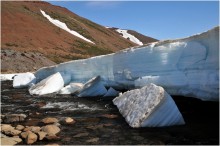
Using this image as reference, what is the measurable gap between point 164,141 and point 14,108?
5927 millimetres

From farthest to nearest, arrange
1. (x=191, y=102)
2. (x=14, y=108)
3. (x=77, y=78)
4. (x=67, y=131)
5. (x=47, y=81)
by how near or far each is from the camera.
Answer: (x=77, y=78), (x=47, y=81), (x=14, y=108), (x=191, y=102), (x=67, y=131)

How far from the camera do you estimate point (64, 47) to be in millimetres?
47781

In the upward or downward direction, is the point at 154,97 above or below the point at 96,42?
Answer: below

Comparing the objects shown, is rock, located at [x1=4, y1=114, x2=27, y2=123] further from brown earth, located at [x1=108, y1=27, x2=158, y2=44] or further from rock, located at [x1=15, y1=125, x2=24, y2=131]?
brown earth, located at [x1=108, y1=27, x2=158, y2=44]

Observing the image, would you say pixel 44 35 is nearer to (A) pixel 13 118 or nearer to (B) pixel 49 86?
(B) pixel 49 86

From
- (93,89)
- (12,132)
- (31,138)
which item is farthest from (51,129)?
(93,89)

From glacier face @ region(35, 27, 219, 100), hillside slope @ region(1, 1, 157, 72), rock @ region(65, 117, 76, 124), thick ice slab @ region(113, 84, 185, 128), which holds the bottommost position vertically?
rock @ region(65, 117, 76, 124)

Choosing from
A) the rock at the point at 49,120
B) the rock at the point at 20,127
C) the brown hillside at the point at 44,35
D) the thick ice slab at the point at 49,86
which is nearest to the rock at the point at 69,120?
the rock at the point at 49,120

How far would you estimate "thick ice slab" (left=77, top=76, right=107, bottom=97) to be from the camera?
1348 cm

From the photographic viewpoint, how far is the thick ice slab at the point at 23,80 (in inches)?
743

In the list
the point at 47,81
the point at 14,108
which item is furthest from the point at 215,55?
the point at 47,81

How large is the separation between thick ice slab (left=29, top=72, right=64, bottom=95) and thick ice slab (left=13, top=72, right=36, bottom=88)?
3371 mm

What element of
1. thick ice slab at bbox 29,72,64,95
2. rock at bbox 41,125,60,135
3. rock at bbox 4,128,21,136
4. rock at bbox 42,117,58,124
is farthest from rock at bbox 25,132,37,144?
thick ice slab at bbox 29,72,64,95

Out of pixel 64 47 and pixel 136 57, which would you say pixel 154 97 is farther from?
pixel 64 47
